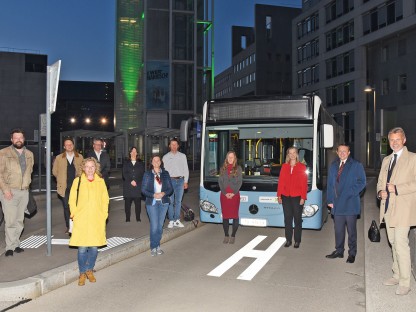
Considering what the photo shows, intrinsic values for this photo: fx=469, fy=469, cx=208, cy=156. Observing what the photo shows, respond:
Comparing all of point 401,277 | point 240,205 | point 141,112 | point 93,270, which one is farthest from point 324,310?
point 141,112

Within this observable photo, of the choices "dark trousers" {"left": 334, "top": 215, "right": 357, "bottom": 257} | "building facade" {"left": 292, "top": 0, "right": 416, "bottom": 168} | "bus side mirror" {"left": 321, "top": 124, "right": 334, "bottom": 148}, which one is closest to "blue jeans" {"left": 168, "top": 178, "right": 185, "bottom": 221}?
"bus side mirror" {"left": 321, "top": 124, "right": 334, "bottom": 148}

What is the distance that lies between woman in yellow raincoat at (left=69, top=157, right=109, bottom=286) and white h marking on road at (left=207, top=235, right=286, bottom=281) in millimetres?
1629

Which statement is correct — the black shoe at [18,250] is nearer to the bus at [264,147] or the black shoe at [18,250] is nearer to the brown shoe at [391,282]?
the bus at [264,147]

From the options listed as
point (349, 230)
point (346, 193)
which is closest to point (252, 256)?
point (349, 230)

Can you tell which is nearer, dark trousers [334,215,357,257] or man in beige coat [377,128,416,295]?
man in beige coat [377,128,416,295]

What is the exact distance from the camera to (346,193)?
23.0 feet

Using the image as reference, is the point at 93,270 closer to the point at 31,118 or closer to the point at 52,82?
the point at 52,82

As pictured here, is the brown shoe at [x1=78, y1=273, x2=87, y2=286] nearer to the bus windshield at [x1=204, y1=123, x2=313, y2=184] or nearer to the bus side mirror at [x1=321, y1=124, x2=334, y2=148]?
the bus windshield at [x1=204, y1=123, x2=313, y2=184]

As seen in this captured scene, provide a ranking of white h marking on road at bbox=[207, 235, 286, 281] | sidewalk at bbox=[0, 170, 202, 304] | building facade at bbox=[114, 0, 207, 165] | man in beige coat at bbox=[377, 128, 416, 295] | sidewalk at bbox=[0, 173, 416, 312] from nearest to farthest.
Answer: sidewalk at bbox=[0, 173, 416, 312] < man in beige coat at bbox=[377, 128, 416, 295] < sidewalk at bbox=[0, 170, 202, 304] < white h marking on road at bbox=[207, 235, 286, 281] < building facade at bbox=[114, 0, 207, 165]

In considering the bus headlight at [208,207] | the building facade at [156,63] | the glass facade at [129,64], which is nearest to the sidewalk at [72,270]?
the bus headlight at [208,207]

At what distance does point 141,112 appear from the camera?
46.0 metres

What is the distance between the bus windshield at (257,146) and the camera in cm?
868

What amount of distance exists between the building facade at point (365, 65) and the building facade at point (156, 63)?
52.6 ft

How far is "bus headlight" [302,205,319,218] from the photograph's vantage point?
8531mm
